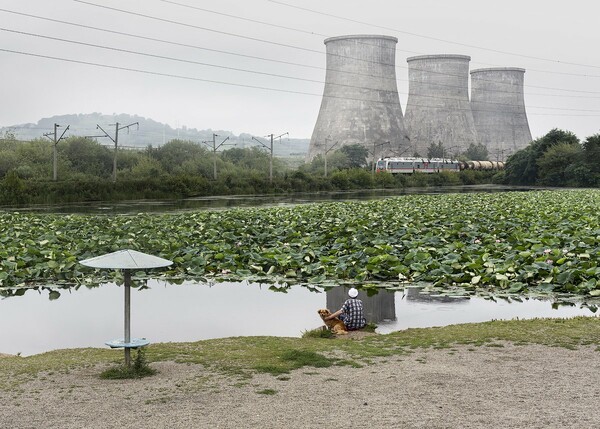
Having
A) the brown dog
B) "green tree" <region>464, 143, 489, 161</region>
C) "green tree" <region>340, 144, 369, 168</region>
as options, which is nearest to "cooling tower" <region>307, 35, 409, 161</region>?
"green tree" <region>340, 144, 369, 168</region>

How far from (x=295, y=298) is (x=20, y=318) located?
4.05 meters

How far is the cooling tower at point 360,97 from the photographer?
3091 inches

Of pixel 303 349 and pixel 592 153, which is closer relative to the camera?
pixel 303 349

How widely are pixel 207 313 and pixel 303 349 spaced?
10.2ft

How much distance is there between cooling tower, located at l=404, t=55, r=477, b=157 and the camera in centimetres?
9088

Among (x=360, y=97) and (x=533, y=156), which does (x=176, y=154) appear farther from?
(x=533, y=156)

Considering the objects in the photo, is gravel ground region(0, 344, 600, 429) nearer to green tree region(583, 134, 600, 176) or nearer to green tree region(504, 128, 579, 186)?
green tree region(583, 134, 600, 176)

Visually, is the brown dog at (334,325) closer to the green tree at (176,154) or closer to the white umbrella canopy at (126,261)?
the white umbrella canopy at (126,261)

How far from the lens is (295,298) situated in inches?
461

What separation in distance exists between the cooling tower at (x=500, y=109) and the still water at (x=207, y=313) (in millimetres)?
88363

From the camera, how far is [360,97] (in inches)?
3135

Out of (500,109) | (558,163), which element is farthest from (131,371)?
(500,109)

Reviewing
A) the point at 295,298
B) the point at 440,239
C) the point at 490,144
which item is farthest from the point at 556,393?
the point at 490,144

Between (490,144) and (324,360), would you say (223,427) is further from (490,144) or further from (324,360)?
(490,144)
